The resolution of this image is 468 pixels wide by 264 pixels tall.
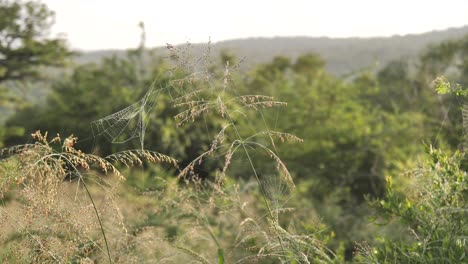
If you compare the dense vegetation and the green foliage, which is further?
the green foliage

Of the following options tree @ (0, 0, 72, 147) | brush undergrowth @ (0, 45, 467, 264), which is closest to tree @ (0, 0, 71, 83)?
tree @ (0, 0, 72, 147)

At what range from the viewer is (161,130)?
1269 cm

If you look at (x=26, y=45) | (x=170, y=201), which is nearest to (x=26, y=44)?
(x=26, y=45)

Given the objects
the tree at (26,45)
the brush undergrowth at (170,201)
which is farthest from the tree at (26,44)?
the brush undergrowth at (170,201)

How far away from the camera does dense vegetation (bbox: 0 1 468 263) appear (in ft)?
9.76

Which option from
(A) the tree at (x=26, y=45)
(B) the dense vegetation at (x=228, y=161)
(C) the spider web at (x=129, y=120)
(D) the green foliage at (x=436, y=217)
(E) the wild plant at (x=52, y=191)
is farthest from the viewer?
(A) the tree at (x=26, y=45)

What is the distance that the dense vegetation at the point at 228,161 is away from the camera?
117 inches

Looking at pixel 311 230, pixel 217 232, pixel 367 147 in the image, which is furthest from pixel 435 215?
pixel 367 147

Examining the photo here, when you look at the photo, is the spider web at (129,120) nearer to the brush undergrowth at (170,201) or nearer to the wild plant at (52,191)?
the brush undergrowth at (170,201)

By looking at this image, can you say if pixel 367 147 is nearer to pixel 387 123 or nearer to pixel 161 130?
pixel 387 123

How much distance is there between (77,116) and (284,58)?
28.9ft

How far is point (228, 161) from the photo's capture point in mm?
2719

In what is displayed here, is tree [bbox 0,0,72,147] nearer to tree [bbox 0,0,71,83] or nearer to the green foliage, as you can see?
tree [bbox 0,0,71,83]

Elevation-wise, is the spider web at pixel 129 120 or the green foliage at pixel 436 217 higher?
the spider web at pixel 129 120
